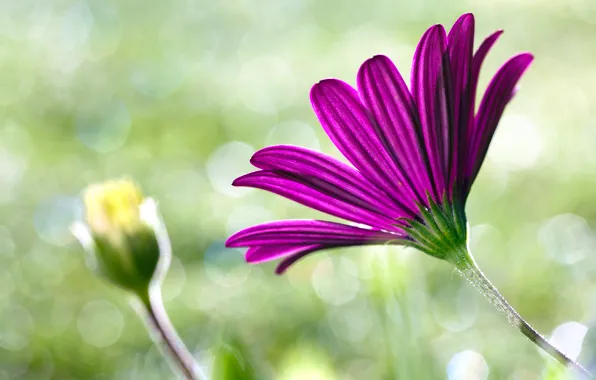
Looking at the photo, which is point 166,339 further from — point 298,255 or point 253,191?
point 253,191

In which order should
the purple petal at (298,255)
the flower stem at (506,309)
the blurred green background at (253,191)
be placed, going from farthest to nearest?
the blurred green background at (253,191) < the purple petal at (298,255) < the flower stem at (506,309)

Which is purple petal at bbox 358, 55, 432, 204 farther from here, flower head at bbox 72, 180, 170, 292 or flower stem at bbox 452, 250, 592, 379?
flower head at bbox 72, 180, 170, 292

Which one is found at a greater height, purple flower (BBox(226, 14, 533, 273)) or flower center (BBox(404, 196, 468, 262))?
purple flower (BBox(226, 14, 533, 273))

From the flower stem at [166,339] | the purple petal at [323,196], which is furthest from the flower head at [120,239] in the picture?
the purple petal at [323,196]

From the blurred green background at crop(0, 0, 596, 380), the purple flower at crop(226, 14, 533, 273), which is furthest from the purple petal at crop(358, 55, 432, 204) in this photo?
the blurred green background at crop(0, 0, 596, 380)

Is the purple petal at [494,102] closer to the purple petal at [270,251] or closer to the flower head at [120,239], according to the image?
the purple petal at [270,251]

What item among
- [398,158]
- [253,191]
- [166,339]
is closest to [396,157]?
→ [398,158]
